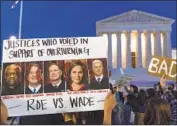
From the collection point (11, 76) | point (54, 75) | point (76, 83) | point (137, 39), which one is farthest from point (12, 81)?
point (137, 39)

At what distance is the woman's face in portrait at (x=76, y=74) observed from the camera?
114 inches

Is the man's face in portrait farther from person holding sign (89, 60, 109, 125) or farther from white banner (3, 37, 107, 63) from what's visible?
person holding sign (89, 60, 109, 125)

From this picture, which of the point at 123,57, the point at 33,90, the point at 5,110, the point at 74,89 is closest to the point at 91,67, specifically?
the point at 74,89

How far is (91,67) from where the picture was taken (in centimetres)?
294

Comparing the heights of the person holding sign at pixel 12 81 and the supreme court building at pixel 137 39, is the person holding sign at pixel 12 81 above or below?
below

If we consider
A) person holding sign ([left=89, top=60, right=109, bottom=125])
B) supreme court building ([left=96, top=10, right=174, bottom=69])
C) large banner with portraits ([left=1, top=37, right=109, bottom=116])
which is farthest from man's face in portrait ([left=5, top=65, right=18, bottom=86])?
supreme court building ([left=96, top=10, right=174, bottom=69])

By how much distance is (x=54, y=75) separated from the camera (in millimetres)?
2922

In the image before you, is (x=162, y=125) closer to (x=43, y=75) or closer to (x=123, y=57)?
(x=43, y=75)

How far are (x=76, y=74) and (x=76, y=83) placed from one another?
66mm

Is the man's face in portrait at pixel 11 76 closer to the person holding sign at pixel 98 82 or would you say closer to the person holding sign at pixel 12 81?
the person holding sign at pixel 12 81

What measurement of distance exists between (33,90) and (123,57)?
44.9 ft

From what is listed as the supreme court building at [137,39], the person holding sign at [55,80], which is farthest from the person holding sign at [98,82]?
the supreme court building at [137,39]

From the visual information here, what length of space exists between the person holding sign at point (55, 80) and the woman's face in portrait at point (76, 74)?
0.25 feet

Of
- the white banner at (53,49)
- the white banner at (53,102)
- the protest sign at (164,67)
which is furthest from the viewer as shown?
the protest sign at (164,67)
